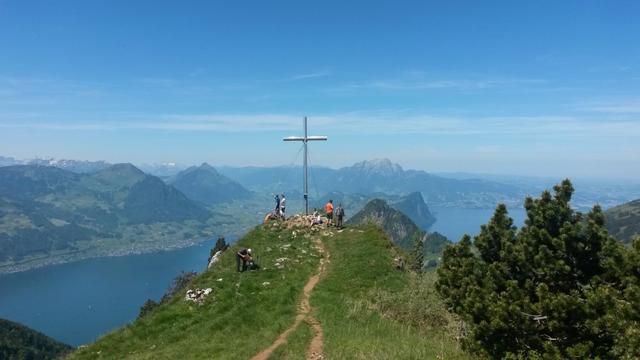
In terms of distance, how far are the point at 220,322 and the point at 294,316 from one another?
163 inches

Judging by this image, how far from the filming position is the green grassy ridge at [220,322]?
75.7 feet

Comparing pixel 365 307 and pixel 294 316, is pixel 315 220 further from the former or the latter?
pixel 294 316

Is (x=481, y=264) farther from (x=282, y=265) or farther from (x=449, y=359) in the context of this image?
(x=282, y=265)

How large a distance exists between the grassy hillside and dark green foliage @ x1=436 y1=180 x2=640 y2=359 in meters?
2.38

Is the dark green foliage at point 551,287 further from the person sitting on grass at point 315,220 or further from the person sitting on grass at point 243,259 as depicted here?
the person sitting on grass at point 315,220

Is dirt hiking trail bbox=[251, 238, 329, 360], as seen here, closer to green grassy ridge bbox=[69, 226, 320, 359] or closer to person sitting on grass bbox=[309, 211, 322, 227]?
green grassy ridge bbox=[69, 226, 320, 359]

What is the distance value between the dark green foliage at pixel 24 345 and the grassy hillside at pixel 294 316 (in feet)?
460

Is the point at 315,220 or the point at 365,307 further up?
the point at 315,220

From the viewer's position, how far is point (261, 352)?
21.5 meters

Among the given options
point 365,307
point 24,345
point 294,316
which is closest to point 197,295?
point 294,316

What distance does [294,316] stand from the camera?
84.8 feet

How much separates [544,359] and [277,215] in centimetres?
3444

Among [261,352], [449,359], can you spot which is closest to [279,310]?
[261,352]

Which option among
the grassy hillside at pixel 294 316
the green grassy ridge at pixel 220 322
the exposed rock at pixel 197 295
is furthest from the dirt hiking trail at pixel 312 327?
the exposed rock at pixel 197 295
